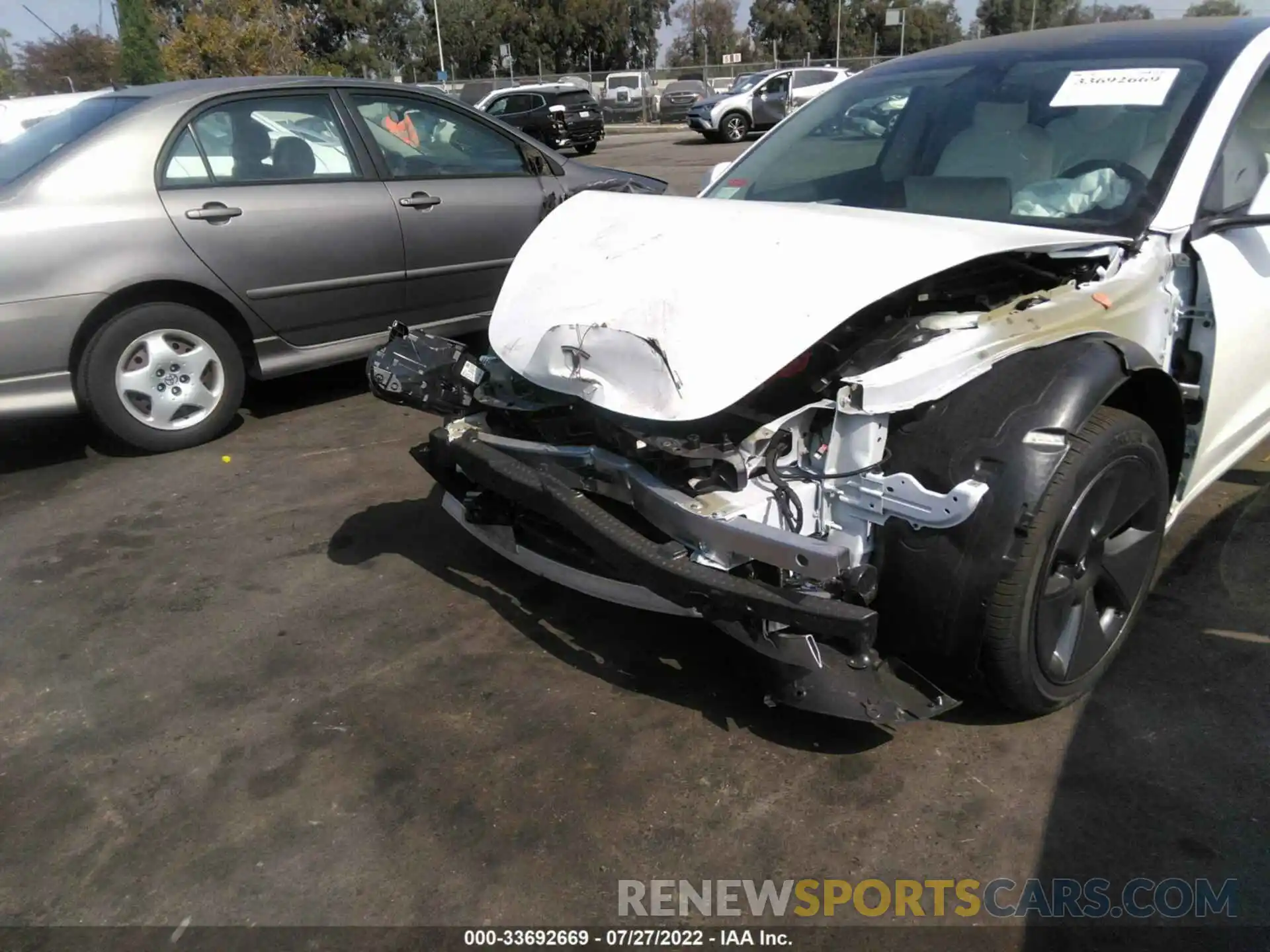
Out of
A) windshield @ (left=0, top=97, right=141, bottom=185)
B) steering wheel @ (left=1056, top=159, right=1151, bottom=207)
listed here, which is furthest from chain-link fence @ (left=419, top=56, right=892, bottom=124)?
Result: steering wheel @ (left=1056, top=159, right=1151, bottom=207)

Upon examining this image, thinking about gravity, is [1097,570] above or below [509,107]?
below

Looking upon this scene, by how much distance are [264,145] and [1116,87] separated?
411cm

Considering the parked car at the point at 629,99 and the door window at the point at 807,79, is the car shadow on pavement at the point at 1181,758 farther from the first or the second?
the parked car at the point at 629,99

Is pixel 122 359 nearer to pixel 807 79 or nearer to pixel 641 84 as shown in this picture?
pixel 807 79

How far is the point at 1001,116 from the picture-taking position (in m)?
3.44

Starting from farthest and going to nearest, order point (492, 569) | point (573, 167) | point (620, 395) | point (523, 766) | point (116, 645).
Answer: point (573, 167) < point (492, 569) < point (116, 645) < point (523, 766) < point (620, 395)

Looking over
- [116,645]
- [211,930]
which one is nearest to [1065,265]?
[211,930]

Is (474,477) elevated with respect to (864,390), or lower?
lower

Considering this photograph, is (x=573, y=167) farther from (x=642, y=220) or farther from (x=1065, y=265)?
(x=1065, y=265)

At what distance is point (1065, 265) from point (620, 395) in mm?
1392

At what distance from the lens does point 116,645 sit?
3283 millimetres

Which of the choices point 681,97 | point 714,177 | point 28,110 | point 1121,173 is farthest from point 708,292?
point 681,97

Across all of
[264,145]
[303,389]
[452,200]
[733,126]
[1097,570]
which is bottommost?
[303,389]

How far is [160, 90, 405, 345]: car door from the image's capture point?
4852 millimetres
